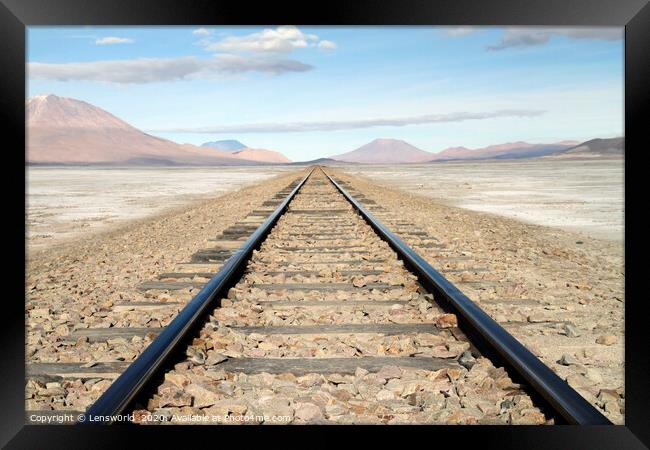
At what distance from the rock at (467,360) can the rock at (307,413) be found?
1.01 meters

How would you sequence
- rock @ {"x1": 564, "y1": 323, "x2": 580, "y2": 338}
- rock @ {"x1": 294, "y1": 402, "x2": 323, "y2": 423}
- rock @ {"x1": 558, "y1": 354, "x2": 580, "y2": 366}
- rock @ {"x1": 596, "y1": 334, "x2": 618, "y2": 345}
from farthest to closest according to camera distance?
1. rock @ {"x1": 564, "y1": 323, "x2": 580, "y2": 338}
2. rock @ {"x1": 596, "y1": 334, "x2": 618, "y2": 345}
3. rock @ {"x1": 558, "y1": 354, "x2": 580, "y2": 366}
4. rock @ {"x1": 294, "y1": 402, "x2": 323, "y2": 423}

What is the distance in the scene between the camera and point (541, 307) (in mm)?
5297

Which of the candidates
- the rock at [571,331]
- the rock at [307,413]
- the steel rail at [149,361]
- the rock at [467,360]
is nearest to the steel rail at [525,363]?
the rock at [467,360]

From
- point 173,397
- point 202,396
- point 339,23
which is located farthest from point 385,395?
point 339,23

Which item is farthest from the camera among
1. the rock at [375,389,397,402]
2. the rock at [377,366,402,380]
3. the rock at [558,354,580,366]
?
the rock at [558,354,580,366]

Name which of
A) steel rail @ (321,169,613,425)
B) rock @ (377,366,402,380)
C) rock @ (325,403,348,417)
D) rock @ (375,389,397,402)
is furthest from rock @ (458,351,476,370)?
rock @ (325,403,348,417)

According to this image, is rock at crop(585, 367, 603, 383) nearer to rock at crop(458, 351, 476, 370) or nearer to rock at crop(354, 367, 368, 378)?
rock at crop(458, 351, 476, 370)

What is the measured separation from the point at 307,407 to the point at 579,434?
127 centimetres

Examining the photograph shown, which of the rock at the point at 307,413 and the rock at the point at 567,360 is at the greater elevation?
the rock at the point at 567,360

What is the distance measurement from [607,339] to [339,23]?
306cm

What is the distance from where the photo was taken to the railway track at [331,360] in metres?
3.00

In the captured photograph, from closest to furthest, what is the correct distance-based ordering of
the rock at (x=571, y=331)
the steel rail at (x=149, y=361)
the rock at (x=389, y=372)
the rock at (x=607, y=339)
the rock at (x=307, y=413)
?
the steel rail at (x=149, y=361)
the rock at (x=307, y=413)
the rock at (x=389, y=372)
the rock at (x=607, y=339)
the rock at (x=571, y=331)

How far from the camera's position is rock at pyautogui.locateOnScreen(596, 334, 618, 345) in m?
4.37

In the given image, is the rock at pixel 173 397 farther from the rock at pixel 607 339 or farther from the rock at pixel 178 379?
the rock at pixel 607 339
